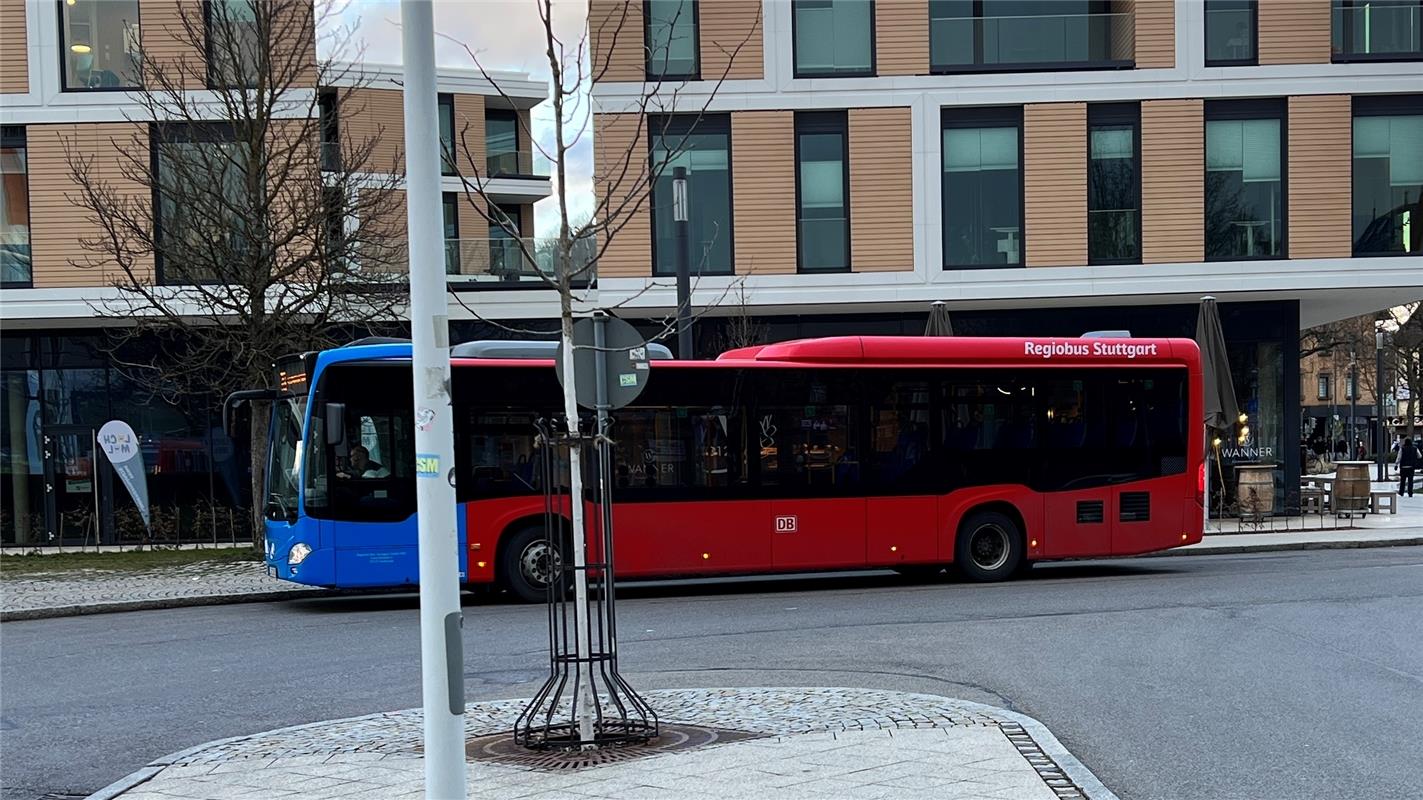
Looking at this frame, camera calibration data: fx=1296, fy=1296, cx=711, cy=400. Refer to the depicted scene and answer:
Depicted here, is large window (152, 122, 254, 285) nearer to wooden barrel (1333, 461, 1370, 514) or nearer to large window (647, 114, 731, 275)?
large window (647, 114, 731, 275)

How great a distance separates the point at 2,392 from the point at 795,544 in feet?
62.3

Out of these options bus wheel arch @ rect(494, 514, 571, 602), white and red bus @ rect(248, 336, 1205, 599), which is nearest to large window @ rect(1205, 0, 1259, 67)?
white and red bus @ rect(248, 336, 1205, 599)

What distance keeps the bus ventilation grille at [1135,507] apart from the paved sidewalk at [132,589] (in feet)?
34.4

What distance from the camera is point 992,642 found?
11.2 meters

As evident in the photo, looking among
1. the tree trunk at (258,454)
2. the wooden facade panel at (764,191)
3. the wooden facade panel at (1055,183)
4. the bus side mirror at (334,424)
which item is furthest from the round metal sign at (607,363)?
the wooden facade panel at (1055,183)

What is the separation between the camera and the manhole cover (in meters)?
7.01

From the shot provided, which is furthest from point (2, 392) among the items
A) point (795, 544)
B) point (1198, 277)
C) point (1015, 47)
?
point (1198, 277)

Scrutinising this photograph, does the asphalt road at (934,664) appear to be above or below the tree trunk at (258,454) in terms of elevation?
below

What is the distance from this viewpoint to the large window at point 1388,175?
2528 centimetres

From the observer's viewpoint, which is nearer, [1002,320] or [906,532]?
[906,532]

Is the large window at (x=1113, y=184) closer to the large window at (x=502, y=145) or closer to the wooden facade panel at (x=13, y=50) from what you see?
the wooden facade panel at (x=13, y=50)

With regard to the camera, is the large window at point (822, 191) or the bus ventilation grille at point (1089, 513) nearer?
the bus ventilation grille at point (1089, 513)

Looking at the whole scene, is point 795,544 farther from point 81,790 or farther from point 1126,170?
point 1126,170

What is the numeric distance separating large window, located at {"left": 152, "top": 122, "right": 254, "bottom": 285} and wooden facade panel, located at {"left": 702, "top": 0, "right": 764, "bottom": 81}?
8971 mm
